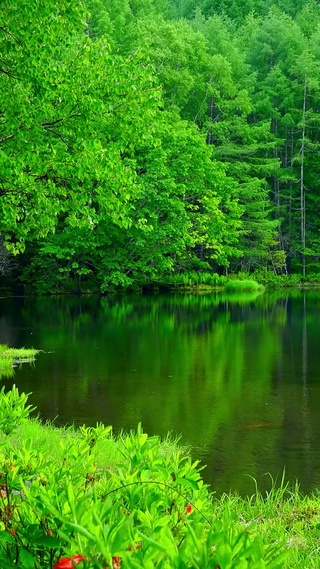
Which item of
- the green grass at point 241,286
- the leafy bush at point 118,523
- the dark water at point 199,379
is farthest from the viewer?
the green grass at point 241,286

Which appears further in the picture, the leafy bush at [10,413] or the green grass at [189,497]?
the leafy bush at [10,413]

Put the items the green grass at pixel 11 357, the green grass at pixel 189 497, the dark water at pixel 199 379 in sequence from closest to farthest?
1. the green grass at pixel 189 497
2. the dark water at pixel 199 379
3. the green grass at pixel 11 357

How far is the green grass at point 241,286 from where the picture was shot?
50625mm

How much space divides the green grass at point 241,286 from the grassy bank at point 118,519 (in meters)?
45.9

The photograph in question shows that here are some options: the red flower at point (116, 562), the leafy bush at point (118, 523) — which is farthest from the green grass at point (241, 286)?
the red flower at point (116, 562)

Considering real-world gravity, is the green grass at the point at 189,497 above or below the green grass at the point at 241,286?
above

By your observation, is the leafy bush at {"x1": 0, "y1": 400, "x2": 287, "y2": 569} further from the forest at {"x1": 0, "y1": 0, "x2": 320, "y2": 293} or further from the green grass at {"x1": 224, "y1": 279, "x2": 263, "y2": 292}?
the green grass at {"x1": 224, "y1": 279, "x2": 263, "y2": 292}

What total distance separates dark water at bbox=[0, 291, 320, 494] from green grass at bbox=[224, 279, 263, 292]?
633 inches

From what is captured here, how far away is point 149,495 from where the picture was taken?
112 inches

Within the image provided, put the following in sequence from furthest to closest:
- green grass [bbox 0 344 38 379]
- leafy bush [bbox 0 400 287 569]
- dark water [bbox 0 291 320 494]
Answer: green grass [bbox 0 344 38 379] < dark water [bbox 0 291 320 494] < leafy bush [bbox 0 400 287 569]

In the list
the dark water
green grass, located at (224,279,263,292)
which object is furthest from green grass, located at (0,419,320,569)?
green grass, located at (224,279,263,292)

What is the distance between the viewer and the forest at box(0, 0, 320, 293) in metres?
14.9

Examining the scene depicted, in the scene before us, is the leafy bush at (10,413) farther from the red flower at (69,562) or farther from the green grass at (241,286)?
the green grass at (241,286)

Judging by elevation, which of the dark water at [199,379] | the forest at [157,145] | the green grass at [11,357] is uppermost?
the forest at [157,145]
